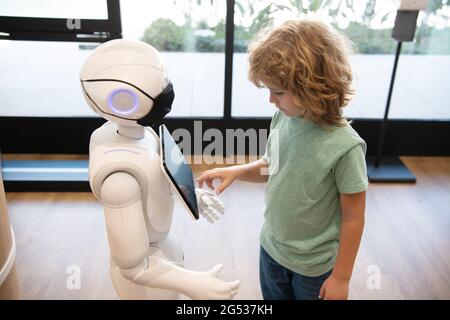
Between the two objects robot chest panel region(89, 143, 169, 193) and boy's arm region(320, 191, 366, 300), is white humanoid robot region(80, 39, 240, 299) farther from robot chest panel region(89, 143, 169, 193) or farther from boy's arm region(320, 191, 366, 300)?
boy's arm region(320, 191, 366, 300)

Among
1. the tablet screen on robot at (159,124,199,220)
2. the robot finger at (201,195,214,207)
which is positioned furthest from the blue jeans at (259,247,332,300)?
the tablet screen on robot at (159,124,199,220)

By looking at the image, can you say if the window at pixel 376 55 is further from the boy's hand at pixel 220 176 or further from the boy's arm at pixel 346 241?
the boy's arm at pixel 346 241

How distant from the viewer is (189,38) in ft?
9.06

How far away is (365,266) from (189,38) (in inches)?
64.9

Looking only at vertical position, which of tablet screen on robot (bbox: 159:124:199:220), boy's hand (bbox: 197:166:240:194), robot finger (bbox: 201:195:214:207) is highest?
tablet screen on robot (bbox: 159:124:199:220)

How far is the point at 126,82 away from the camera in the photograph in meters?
0.88

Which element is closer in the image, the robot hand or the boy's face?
the boy's face

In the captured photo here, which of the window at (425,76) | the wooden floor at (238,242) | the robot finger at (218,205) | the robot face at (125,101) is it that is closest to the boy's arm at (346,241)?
the robot finger at (218,205)

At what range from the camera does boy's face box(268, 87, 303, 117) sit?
3.22ft

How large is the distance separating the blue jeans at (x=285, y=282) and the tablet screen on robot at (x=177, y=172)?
0.35m

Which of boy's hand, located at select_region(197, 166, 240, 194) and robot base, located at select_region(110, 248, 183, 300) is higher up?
boy's hand, located at select_region(197, 166, 240, 194)

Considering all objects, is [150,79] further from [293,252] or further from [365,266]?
[365,266]

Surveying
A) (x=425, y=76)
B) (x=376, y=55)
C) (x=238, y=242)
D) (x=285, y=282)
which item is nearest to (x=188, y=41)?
(x=376, y=55)

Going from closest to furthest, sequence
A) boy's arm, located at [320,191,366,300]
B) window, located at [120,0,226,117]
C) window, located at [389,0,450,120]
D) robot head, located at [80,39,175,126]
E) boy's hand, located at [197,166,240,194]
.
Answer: robot head, located at [80,39,175,126]
boy's arm, located at [320,191,366,300]
boy's hand, located at [197,166,240,194]
window, located at [120,0,226,117]
window, located at [389,0,450,120]
